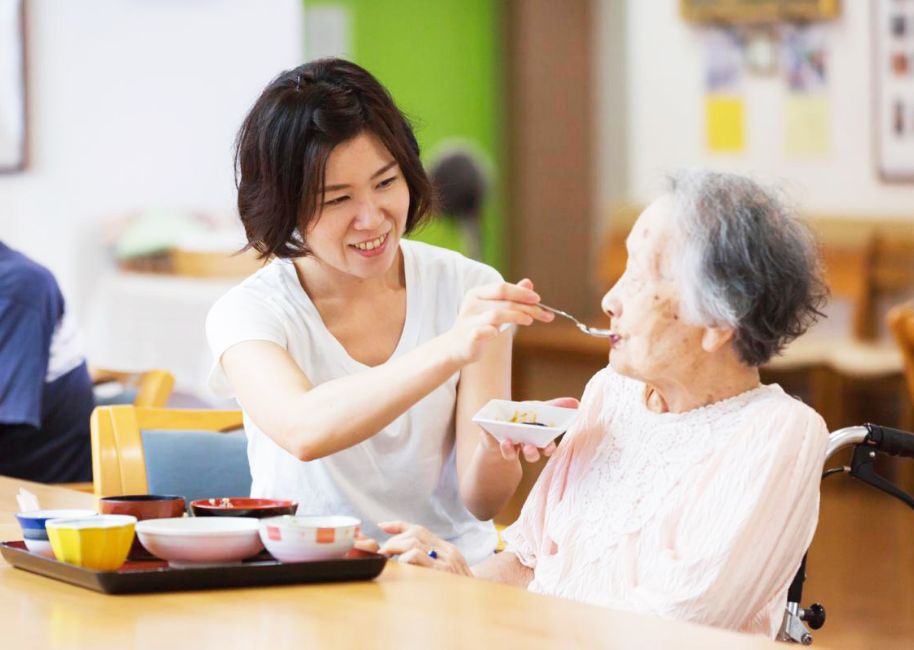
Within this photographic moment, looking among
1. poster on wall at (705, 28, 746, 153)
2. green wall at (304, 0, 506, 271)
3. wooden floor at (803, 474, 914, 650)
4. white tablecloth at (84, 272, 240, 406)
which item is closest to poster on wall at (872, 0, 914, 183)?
poster on wall at (705, 28, 746, 153)

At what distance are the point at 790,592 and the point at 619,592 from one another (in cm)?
A: 25

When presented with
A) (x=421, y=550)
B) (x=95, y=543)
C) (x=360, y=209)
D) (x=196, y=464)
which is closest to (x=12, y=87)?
(x=196, y=464)

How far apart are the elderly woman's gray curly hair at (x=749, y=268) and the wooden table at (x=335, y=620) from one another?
17.6 inches

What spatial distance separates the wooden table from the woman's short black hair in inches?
29.8

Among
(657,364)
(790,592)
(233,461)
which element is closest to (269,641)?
(657,364)

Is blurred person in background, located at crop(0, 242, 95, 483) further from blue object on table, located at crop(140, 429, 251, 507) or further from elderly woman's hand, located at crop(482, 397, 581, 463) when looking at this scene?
elderly woman's hand, located at crop(482, 397, 581, 463)

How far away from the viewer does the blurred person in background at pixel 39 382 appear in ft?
10.2

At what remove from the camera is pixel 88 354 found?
4.73m

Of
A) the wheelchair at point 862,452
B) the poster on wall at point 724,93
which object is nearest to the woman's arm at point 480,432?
the wheelchair at point 862,452

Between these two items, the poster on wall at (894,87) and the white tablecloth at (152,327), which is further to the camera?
the poster on wall at (894,87)

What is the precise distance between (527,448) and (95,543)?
59 cm

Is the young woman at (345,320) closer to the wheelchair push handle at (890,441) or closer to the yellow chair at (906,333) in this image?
the wheelchair push handle at (890,441)

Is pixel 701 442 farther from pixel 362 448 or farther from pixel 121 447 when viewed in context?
pixel 121 447

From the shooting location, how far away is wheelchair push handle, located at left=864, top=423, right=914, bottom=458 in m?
1.86
